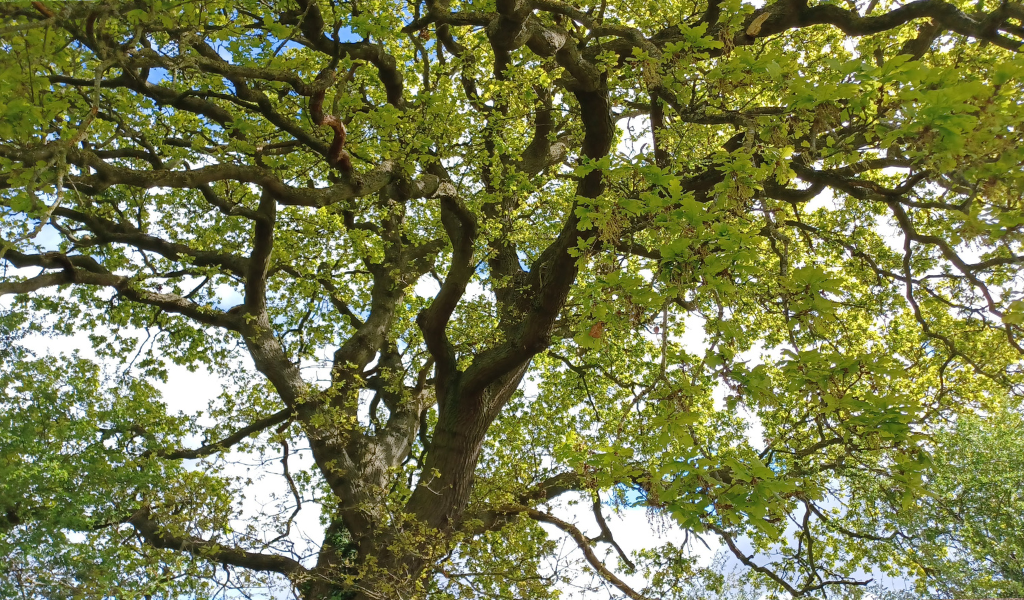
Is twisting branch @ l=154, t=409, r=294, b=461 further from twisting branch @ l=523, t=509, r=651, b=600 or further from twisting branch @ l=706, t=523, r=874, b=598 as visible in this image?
twisting branch @ l=706, t=523, r=874, b=598

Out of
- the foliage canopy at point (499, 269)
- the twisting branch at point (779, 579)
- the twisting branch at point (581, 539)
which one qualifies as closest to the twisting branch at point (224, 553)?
the foliage canopy at point (499, 269)

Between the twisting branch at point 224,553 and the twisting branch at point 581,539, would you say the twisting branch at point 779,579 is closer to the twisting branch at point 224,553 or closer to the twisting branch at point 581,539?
the twisting branch at point 581,539

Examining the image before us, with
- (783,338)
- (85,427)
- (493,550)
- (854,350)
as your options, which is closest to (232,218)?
(85,427)

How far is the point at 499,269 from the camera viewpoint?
8664 millimetres

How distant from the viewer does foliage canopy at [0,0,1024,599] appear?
171 inches

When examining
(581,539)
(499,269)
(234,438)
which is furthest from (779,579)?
(234,438)

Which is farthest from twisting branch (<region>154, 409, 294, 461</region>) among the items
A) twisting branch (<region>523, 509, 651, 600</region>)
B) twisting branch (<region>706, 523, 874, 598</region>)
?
twisting branch (<region>706, 523, 874, 598</region>)

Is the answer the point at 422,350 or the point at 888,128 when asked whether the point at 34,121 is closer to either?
the point at 888,128

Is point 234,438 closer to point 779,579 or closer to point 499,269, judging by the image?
point 499,269

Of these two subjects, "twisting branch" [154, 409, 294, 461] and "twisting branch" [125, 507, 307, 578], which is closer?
"twisting branch" [125, 507, 307, 578]

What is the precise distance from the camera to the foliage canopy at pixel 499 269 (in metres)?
4.34

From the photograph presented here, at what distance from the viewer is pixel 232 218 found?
33.1 feet

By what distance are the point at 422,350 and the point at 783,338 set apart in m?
5.87

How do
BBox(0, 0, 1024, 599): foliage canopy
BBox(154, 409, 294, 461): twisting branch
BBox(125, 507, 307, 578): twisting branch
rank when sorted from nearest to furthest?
BBox(0, 0, 1024, 599): foliage canopy, BBox(125, 507, 307, 578): twisting branch, BBox(154, 409, 294, 461): twisting branch
